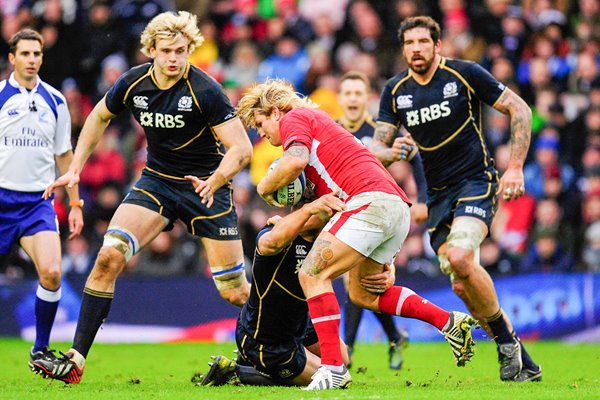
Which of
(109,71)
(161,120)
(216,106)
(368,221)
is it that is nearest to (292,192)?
(368,221)

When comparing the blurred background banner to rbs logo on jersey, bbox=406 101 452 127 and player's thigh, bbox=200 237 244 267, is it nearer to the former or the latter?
rbs logo on jersey, bbox=406 101 452 127

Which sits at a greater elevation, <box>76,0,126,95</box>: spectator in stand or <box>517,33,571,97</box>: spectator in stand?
<box>76,0,126,95</box>: spectator in stand

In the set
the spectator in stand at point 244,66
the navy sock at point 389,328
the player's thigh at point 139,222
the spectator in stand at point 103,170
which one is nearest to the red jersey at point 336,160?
the player's thigh at point 139,222

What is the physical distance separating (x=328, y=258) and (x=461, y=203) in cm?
219

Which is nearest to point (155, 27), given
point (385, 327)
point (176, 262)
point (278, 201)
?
point (278, 201)

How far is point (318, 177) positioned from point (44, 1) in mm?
11749

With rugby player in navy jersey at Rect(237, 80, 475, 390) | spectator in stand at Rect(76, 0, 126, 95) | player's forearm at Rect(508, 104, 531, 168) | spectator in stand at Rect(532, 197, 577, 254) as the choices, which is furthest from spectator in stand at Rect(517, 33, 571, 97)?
rugby player in navy jersey at Rect(237, 80, 475, 390)

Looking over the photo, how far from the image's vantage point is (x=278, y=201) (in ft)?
27.1

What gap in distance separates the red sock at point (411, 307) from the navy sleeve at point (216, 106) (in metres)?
2.18

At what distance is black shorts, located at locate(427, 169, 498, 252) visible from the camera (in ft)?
31.7

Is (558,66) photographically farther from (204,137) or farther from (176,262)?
(204,137)

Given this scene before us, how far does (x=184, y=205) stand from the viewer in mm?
9789

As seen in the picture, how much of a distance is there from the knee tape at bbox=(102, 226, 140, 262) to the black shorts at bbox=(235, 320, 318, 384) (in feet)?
4.50

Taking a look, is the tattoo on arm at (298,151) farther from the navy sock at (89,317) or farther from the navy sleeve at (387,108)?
the navy sleeve at (387,108)
